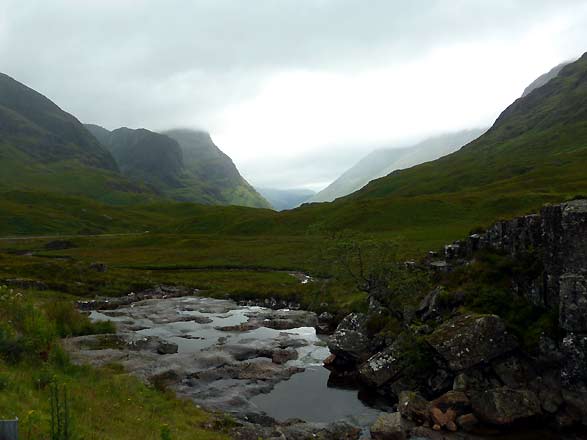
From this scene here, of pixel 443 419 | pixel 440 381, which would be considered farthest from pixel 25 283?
pixel 443 419

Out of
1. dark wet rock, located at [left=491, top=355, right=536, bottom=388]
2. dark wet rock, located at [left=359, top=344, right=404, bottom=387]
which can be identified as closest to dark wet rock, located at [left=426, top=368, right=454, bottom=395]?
dark wet rock, located at [left=359, top=344, right=404, bottom=387]

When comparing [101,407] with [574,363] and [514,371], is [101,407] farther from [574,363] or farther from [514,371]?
[574,363]

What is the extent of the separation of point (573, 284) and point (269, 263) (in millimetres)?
80076

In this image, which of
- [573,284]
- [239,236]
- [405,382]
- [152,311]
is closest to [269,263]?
[152,311]

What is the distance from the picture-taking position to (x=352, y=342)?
43438mm

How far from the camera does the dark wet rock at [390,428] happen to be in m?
28.2

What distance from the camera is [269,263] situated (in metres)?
107

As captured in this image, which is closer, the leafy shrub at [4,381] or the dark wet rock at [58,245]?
the leafy shrub at [4,381]

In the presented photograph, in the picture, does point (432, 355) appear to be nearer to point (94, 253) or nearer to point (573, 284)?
point (573, 284)

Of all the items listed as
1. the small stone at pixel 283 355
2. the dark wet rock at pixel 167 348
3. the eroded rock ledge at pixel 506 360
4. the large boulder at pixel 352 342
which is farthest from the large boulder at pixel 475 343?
the dark wet rock at pixel 167 348

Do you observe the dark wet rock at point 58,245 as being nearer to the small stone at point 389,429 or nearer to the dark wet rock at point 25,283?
the dark wet rock at point 25,283

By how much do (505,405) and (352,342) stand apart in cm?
1581

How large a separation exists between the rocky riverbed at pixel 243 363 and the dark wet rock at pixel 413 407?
238 centimetres

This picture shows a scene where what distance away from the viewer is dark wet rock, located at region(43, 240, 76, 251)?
501ft
